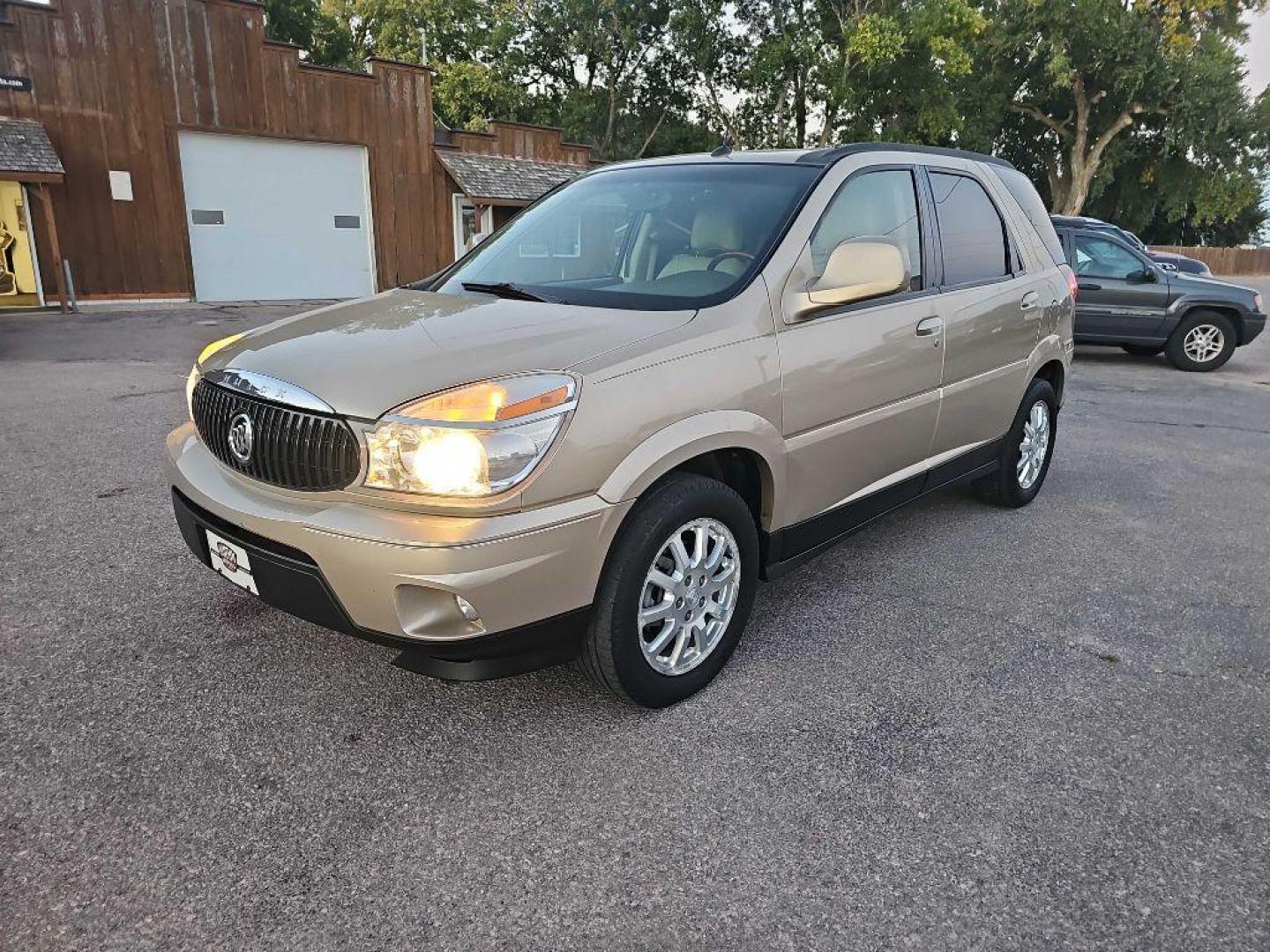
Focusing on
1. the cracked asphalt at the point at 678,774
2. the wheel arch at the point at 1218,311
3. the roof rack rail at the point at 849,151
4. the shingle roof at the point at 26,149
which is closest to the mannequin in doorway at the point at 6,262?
the shingle roof at the point at 26,149

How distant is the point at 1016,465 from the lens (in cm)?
492

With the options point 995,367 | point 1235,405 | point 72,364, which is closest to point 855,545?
point 995,367

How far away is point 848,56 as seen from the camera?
26797 mm

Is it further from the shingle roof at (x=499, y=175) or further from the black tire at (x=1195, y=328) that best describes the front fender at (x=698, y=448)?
the shingle roof at (x=499, y=175)

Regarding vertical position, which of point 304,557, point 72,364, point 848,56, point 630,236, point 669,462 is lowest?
point 72,364

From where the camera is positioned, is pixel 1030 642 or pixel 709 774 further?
pixel 1030 642

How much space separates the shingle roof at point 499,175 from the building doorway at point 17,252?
7.58 m

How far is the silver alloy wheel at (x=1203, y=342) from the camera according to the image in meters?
11.1

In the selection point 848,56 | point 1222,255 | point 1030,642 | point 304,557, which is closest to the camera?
point 304,557

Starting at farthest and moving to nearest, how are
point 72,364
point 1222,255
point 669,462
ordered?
point 1222,255, point 72,364, point 669,462

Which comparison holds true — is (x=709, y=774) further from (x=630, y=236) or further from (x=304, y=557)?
(x=630, y=236)

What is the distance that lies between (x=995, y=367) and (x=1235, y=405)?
6294 mm

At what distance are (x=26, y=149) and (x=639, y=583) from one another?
1563 cm

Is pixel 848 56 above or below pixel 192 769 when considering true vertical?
above
